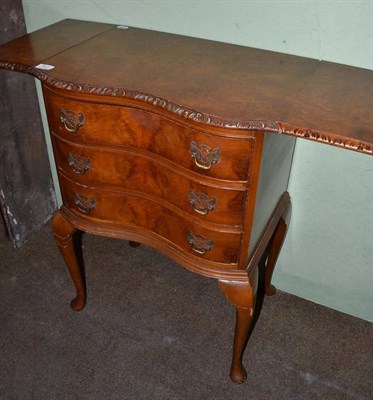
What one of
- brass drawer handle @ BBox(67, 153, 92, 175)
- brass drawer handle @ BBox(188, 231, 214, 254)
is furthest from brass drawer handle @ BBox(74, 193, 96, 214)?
brass drawer handle @ BBox(188, 231, 214, 254)

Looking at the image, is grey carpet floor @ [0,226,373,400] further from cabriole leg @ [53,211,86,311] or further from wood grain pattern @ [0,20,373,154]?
wood grain pattern @ [0,20,373,154]

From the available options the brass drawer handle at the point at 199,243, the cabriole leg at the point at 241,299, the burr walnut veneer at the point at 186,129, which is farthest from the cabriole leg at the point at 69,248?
the cabriole leg at the point at 241,299

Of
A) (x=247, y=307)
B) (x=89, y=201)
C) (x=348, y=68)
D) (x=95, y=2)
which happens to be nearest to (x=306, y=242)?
(x=247, y=307)

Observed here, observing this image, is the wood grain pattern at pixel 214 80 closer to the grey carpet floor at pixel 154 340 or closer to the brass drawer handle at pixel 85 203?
the brass drawer handle at pixel 85 203

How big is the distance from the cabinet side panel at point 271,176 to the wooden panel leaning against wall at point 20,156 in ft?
4.40

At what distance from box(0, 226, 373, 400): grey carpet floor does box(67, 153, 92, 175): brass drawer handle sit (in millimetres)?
865

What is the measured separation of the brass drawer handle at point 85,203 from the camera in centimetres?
164

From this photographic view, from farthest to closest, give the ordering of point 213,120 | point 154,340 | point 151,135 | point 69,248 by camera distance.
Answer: point 154,340 → point 69,248 → point 151,135 → point 213,120

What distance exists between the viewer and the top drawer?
1236 mm

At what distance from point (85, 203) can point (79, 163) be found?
0.60ft

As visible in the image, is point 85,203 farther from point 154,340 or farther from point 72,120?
point 154,340

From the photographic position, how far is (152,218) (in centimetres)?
159

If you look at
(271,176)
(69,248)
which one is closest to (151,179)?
(271,176)

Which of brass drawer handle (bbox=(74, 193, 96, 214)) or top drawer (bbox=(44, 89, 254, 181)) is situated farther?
brass drawer handle (bbox=(74, 193, 96, 214))
